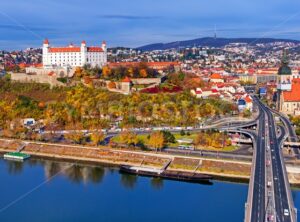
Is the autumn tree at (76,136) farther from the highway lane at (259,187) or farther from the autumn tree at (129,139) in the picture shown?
the highway lane at (259,187)

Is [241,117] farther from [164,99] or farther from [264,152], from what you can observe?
[264,152]

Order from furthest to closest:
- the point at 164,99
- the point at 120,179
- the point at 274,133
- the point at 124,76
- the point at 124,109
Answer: the point at 124,76
the point at 164,99
the point at 124,109
the point at 274,133
the point at 120,179

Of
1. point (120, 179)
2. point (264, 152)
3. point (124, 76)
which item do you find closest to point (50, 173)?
point (120, 179)

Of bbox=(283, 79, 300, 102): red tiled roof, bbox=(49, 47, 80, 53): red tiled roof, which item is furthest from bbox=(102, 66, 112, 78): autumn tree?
bbox=(283, 79, 300, 102): red tiled roof

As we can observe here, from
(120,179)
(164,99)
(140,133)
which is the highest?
(164,99)

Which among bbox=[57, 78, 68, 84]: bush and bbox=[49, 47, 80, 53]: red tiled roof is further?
bbox=[49, 47, 80, 53]: red tiled roof

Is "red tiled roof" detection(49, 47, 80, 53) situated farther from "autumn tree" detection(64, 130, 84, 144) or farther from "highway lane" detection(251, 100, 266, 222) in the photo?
"highway lane" detection(251, 100, 266, 222)
